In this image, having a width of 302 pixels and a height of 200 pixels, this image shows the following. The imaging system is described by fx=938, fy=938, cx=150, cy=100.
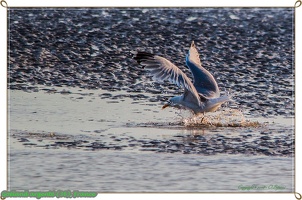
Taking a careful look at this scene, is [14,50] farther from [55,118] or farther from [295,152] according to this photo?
[295,152]

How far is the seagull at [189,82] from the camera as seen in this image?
47.7 ft

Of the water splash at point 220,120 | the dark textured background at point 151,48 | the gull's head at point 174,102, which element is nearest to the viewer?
the gull's head at point 174,102

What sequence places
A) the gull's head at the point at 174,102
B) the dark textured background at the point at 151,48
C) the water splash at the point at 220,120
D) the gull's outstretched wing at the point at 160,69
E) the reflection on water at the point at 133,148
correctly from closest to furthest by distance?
the reflection on water at the point at 133,148, the gull's outstretched wing at the point at 160,69, the gull's head at the point at 174,102, the water splash at the point at 220,120, the dark textured background at the point at 151,48

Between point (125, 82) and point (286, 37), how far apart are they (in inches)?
208

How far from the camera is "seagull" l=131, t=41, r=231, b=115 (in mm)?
14547

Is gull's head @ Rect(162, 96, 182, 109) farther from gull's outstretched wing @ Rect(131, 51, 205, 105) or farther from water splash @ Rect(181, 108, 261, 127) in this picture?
gull's outstretched wing @ Rect(131, 51, 205, 105)

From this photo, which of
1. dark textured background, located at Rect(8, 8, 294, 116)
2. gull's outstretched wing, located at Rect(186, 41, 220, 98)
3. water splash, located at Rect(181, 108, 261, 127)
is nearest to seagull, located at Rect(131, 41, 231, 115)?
gull's outstretched wing, located at Rect(186, 41, 220, 98)

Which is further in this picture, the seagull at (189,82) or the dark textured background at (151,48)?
the dark textured background at (151,48)

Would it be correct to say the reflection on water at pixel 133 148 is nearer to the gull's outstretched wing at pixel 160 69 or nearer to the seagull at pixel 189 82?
the seagull at pixel 189 82

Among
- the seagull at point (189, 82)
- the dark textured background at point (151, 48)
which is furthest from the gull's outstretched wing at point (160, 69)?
the dark textured background at point (151, 48)

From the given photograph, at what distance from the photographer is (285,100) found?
16984mm

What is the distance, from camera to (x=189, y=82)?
14.8 m

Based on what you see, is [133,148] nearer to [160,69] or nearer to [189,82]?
[160,69]

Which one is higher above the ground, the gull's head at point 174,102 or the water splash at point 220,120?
the gull's head at point 174,102
